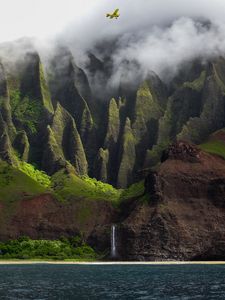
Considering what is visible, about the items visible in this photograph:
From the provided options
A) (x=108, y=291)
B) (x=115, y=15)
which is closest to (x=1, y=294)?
(x=108, y=291)

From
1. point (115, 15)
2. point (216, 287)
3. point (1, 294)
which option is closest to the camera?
point (115, 15)

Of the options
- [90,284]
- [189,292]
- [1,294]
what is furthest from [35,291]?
[189,292]

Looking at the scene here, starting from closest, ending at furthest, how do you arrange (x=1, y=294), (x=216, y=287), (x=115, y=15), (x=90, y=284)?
(x=115, y=15) < (x=1, y=294) < (x=216, y=287) < (x=90, y=284)

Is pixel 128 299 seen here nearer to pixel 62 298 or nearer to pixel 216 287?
pixel 62 298

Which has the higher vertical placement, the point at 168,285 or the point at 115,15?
the point at 115,15

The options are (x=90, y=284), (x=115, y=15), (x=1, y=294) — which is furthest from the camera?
(x=90, y=284)

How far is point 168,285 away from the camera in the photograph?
104 metres

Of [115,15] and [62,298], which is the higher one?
[115,15]

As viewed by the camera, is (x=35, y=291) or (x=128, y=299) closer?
(x=128, y=299)

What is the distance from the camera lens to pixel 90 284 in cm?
10650

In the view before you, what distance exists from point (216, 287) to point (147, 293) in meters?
14.0

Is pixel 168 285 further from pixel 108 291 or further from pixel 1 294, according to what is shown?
pixel 1 294

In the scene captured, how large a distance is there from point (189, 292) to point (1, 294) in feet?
88.3

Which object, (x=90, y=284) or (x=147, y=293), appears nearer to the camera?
(x=147, y=293)
